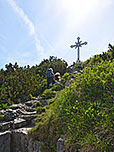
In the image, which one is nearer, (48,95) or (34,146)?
(34,146)

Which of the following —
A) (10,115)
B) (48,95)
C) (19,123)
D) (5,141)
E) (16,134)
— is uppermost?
(48,95)

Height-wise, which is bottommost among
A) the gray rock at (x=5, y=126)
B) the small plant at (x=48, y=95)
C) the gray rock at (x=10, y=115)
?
the gray rock at (x=5, y=126)

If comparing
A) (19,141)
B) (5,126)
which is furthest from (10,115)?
(19,141)

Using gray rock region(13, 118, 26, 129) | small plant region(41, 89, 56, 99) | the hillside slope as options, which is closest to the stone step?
gray rock region(13, 118, 26, 129)

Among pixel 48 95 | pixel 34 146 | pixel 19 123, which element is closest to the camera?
pixel 34 146

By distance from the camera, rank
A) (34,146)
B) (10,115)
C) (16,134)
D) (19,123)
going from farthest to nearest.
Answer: (10,115)
(19,123)
(16,134)
(34,146)

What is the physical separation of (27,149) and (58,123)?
133cm

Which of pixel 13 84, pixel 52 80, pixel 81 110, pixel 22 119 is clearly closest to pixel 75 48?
pixel 52 80

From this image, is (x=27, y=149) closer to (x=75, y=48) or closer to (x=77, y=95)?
(x=77, y=95)

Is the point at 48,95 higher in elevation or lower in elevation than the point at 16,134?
higher

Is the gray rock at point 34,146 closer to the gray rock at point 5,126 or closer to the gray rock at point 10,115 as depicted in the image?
the gray rock at point 5,126

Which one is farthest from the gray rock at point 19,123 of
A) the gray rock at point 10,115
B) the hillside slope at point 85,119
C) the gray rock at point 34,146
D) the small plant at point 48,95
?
the small plant at point 48,95

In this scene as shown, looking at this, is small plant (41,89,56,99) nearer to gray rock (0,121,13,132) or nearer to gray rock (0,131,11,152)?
gray rock (0,121,13,132)

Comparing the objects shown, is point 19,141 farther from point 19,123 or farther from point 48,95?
point 48,95
